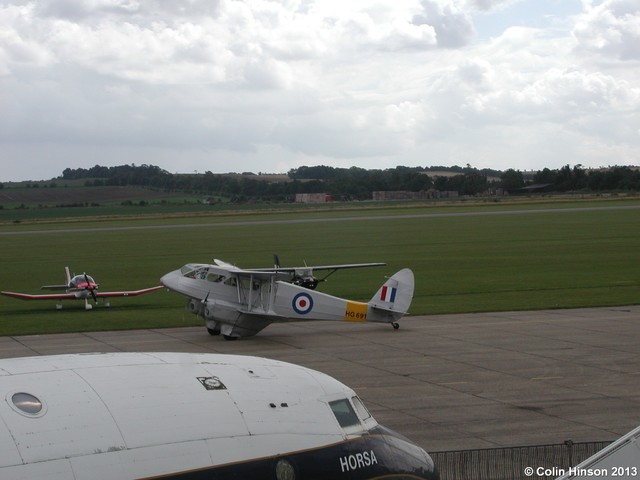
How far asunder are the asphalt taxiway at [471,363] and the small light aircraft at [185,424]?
768cm

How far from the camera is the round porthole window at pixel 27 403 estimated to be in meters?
8.29

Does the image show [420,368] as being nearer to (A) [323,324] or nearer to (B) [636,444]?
(A) [323,324]

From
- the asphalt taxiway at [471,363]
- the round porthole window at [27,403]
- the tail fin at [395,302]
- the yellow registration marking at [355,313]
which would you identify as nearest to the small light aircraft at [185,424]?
the round porthole window at [27,403]

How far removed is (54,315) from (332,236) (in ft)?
189

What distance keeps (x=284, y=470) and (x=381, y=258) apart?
59882mm

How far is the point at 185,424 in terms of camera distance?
882 centimetres

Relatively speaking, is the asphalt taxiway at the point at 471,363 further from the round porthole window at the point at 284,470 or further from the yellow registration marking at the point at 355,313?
the round porthole window at the point at 284,470

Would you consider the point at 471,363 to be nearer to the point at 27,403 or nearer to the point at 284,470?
the point at 284,470

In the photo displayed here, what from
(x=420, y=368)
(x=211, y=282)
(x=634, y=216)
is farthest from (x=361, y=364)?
(x=634, y=216)

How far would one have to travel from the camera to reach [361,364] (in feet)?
87.4

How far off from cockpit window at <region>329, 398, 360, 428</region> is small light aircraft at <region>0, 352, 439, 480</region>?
0.01 metres

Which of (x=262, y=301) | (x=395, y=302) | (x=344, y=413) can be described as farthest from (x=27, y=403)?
(x=395, y=302)

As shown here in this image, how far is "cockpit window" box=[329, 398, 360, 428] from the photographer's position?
33.1 ft

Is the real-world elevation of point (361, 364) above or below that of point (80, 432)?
below
